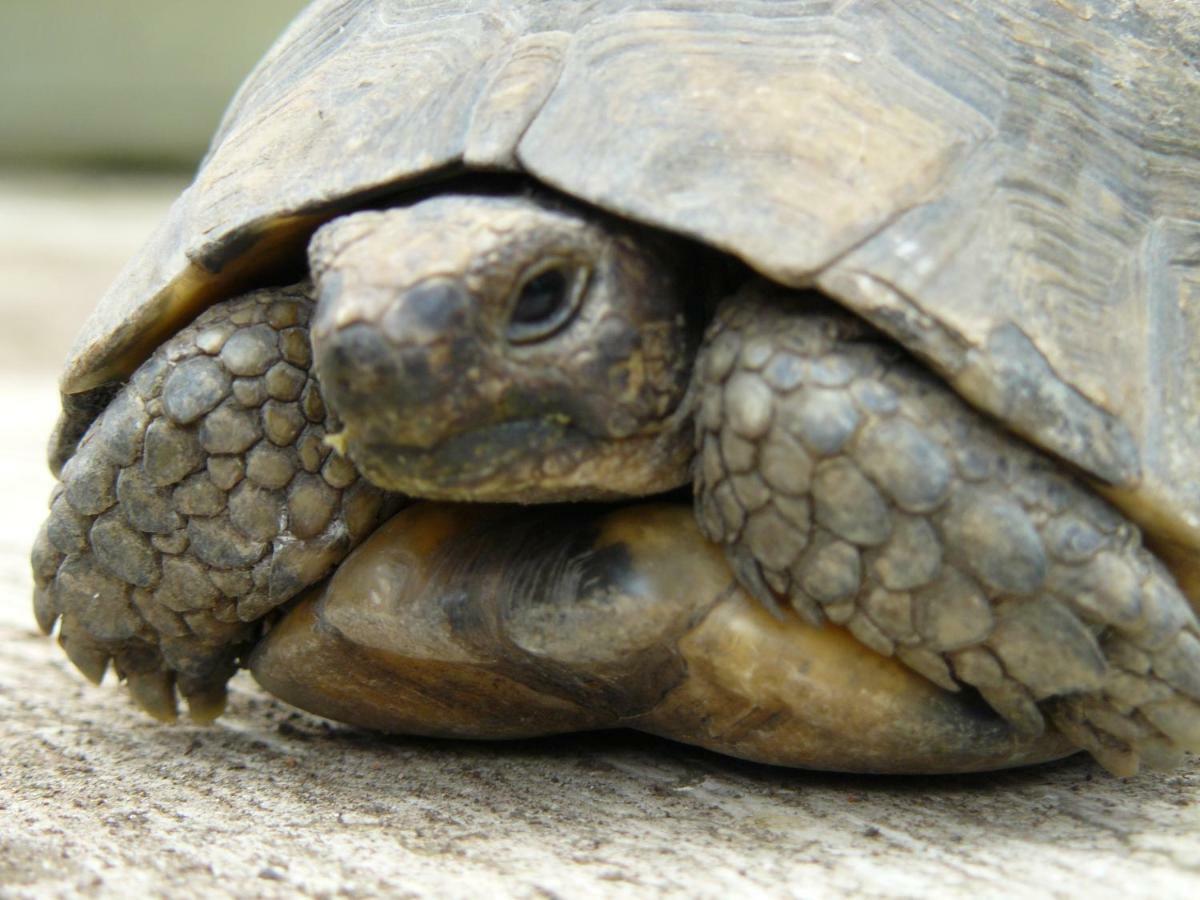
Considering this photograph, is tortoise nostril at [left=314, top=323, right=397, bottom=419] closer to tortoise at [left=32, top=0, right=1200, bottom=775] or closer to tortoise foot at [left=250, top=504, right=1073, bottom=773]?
tortoise at [left=32, top=0, right=1200, bottom=775]

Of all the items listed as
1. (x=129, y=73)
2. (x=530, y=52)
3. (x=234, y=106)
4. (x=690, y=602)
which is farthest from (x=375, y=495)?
(x=129, y=73)

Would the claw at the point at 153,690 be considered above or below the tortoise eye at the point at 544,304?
below

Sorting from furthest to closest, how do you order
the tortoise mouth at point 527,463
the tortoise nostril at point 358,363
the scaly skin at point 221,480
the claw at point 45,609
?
the claw at point 45,609, the scaly skin at point 221,480, the tortoise mouth at point 527,463, the tortoise nostril at point 358,363

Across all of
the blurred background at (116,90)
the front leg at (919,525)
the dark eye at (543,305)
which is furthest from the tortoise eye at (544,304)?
the blurred background at (116,90)

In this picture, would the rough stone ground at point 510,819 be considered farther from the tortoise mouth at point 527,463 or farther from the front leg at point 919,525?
the tortoise mouth at point 527,463

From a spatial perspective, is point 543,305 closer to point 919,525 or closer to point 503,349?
point 503,349

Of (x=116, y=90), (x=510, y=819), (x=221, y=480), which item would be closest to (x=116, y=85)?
(x=116, y=90)

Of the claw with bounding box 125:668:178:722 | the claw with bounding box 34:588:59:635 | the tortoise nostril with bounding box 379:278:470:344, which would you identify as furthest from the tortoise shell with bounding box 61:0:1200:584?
the claw with bounding box 125:668:178:722
